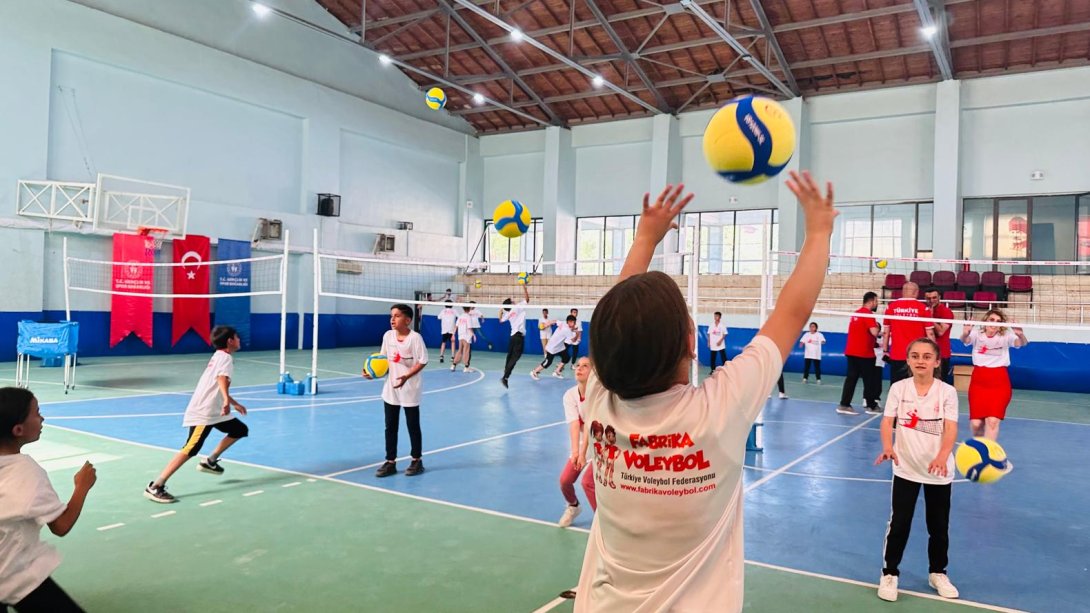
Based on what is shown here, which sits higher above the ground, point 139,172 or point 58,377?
point 139,172

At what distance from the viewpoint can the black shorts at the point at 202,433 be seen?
5.73 meters

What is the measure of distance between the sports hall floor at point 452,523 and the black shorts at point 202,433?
14.2 inches

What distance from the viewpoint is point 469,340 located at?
16453 mm

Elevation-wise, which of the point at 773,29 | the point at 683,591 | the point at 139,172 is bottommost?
the point at 683,591

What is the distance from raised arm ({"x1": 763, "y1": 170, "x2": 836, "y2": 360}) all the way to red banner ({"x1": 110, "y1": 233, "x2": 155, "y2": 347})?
1795 centimetres

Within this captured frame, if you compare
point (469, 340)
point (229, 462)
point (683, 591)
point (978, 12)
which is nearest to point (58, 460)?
point (229, 462)

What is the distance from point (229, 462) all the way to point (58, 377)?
27.4 ft

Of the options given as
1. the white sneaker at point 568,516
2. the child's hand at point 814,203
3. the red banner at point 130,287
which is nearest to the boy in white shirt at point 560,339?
the red banner at point 130,287

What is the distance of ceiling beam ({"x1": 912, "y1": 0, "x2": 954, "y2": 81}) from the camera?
15273 millimetres

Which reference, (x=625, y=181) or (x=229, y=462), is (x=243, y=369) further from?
(x=625, y=181)

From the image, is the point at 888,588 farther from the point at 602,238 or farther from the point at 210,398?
the point at 602,238

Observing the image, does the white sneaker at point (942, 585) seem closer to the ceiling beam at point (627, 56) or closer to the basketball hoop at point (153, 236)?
the basketball hoop at point (153, 236)

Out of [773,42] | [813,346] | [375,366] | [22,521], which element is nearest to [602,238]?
[773,42]

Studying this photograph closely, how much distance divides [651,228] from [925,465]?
118 inches
